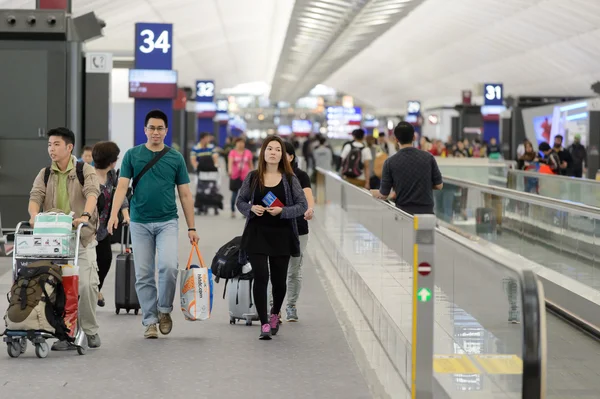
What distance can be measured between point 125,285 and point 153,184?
179 cm

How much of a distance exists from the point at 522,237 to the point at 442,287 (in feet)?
24.8

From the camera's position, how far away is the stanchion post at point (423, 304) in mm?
5879

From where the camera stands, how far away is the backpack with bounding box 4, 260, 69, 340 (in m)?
8.04

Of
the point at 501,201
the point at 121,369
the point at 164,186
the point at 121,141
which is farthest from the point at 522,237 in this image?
the point at 121,141

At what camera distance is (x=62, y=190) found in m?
8.81

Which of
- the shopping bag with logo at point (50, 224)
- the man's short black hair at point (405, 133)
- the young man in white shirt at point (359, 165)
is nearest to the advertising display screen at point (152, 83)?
the young man in white shirt at point (359, 165)

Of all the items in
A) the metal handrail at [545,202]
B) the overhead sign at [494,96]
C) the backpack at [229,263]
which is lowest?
the backpack at [229,263]

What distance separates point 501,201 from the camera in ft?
50.2

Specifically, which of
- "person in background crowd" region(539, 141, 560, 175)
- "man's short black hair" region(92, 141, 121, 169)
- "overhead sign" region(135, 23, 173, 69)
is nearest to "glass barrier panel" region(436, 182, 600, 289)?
"man's short black hair" region(92, 141, 121, 169)

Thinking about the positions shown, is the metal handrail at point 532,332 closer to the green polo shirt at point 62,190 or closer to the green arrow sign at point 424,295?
the green arrow sign at point 424,295

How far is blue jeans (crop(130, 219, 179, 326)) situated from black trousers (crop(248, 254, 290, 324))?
2.08 feet

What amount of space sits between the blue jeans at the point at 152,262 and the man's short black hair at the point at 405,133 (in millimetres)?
2525

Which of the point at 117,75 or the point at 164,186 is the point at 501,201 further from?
the point at 117,75

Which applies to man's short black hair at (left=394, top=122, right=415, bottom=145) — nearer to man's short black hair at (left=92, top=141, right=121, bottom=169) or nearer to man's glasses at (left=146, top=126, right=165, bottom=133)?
man's glasses at (left=146, top=126, right=165, bottom=133)
